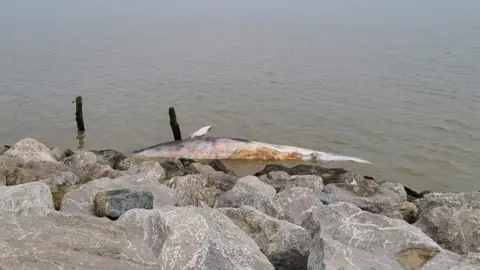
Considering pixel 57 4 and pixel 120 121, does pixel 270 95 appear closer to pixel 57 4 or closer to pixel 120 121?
pixel 120 121

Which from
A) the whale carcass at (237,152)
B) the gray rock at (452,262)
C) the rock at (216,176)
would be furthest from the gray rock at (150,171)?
the gray rock at (452,262)

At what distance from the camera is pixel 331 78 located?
903 inches

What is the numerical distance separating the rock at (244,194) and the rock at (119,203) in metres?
1.83

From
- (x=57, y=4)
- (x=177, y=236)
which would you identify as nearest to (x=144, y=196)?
(x=177, y=236)

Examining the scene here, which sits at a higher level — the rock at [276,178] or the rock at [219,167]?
the rock at [276,178]

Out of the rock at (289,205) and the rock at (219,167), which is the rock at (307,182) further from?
the rock at (289,205)

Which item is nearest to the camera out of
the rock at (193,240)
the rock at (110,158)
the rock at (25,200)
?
the rock at (193,240)

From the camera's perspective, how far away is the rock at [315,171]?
11.7 metres

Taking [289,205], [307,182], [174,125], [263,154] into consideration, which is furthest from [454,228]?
[174,125]

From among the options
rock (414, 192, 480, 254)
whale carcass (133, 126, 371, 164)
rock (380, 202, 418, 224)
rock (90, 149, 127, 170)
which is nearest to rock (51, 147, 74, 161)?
rock (90, 149, 127, 170)

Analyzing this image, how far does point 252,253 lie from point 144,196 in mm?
2370

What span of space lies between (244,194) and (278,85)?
14.0 meters

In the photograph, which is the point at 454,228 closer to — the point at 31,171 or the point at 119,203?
the point at 119,203

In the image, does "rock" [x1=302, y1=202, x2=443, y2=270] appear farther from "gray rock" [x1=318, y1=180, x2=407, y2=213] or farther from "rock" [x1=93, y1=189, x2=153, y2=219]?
"gray rock" [x1=318, y1=180, x2=407, y2=213]
